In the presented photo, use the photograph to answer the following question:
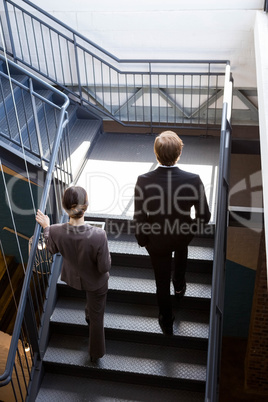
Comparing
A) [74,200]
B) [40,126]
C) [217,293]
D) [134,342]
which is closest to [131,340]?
[134,342]

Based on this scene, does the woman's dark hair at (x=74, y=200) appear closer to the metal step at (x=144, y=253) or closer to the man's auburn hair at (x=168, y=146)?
the man's auburn hair at (x=168, y=146)

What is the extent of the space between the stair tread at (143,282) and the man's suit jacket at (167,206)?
0.89 m

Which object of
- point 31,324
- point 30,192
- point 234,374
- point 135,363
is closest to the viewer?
point 31,324

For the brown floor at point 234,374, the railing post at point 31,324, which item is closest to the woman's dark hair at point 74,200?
the railing post at point 31,324

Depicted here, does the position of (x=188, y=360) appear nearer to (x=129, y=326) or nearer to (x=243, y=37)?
(x=129, y=326)

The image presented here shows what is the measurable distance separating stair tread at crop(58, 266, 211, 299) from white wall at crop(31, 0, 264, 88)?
2.92 m

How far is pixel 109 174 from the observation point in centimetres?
550

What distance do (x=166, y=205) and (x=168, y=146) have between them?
0.42 metres

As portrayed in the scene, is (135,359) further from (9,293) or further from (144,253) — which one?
(9,293)

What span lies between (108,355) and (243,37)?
407cm

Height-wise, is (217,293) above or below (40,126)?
below

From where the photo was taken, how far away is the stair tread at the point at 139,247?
14.5ft

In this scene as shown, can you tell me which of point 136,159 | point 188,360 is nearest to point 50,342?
point 188,360

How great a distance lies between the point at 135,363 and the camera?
4.02 metres
